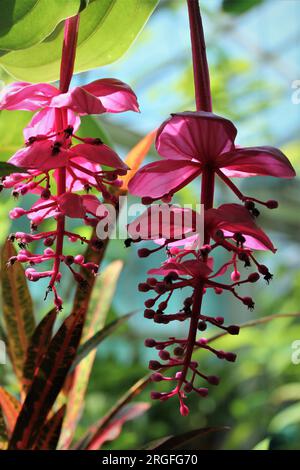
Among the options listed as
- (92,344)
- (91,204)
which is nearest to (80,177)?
(91,204)

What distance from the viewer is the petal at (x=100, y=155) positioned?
0.35 metres

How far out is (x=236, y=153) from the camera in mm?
343

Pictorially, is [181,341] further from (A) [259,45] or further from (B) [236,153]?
(A) [259,45]

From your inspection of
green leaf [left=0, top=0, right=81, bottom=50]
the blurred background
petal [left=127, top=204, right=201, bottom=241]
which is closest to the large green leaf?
green leaf [left=0, top=0, right=81, bottom=50]

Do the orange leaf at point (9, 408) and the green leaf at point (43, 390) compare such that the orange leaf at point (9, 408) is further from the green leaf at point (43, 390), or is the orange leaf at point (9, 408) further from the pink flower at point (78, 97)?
the pink flower at point (78, 97)

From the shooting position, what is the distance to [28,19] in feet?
1.28

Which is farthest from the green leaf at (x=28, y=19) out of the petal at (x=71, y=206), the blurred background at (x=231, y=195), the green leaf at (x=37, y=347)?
the blurred background at (x=231, y=195)

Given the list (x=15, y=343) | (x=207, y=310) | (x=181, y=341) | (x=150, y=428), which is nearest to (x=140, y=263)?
(x=207, y=310)

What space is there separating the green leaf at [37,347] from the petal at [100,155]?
0.21m

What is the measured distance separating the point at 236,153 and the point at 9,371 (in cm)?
83

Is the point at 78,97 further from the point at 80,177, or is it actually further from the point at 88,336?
the point at 88,336

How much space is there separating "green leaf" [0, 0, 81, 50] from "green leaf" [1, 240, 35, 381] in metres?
0.25

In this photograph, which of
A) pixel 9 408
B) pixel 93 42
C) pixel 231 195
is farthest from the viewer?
pixel 231 195

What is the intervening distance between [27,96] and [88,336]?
0.36 m
